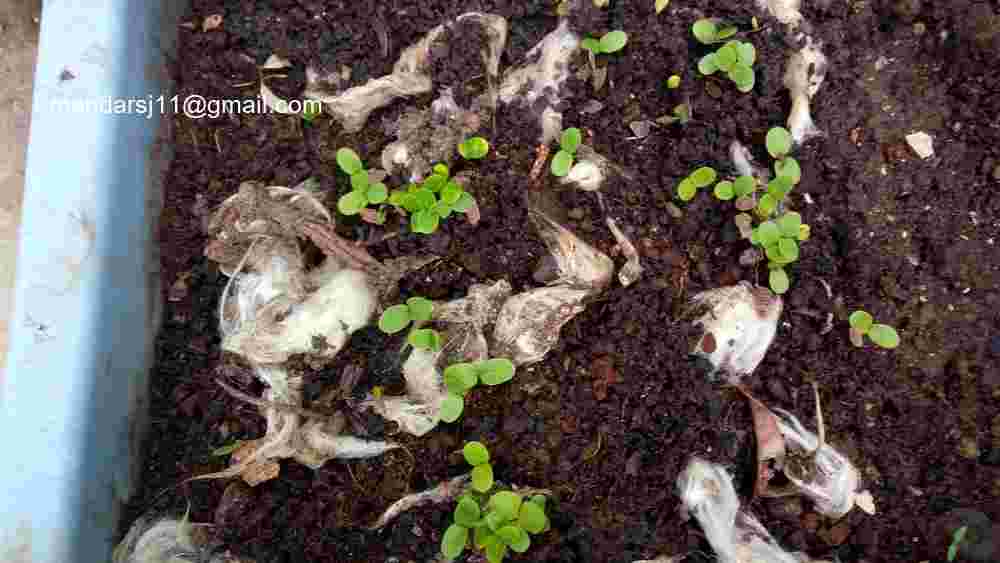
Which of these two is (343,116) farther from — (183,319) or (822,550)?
(822,550)

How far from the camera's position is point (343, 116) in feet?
4.50

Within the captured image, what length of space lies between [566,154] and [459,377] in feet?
1.30

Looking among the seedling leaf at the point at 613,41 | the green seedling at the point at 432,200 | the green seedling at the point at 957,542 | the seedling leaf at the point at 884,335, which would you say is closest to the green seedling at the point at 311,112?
the green seedling at the point at 432,200

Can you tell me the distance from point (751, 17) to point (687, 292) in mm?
495

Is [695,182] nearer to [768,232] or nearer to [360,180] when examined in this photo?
[768,232]

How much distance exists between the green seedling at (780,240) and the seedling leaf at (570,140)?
31 cm

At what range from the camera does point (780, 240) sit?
1248 millimetres

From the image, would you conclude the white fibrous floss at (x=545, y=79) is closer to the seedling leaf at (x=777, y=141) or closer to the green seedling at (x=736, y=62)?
the green seedling at (x=736, y=62)

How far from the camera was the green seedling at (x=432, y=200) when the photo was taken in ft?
4.14

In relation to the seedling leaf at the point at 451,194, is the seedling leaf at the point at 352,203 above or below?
below

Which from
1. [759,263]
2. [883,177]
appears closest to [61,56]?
[759,263]

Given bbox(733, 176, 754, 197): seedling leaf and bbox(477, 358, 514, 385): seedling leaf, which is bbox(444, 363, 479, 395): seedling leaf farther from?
bbox(733, 176, 754, 197): seedling leaf

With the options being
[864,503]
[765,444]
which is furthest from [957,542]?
[765,444]

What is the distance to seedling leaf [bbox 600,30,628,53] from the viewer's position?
1.31 meters
